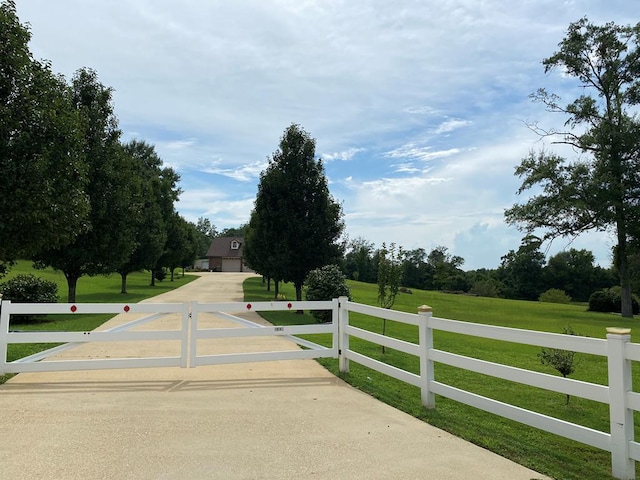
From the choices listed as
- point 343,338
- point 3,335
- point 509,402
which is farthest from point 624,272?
point 3,335

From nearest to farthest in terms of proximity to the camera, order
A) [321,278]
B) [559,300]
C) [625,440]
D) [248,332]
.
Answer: [625,440], [248,332], [321,278], [559,300]

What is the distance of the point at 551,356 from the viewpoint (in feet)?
24.4

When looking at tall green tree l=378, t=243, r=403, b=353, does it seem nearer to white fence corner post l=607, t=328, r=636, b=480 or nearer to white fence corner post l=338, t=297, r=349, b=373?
white fence corner post l=338, t=297, r=349, b=373

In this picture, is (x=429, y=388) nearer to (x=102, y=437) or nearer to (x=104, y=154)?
(x=102, y=437)

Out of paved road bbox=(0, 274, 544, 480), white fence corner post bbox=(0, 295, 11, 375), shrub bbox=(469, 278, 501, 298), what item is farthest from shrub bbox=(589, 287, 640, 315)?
white fence corner post bbox=(0, 295, 11, 375)

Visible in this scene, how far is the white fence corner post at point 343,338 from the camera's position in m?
8.48

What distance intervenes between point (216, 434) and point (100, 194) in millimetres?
16351

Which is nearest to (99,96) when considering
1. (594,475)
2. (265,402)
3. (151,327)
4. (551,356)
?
(151,327)

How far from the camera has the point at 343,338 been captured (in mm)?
8586

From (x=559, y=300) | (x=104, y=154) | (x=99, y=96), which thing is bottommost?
(x=559, y=300)

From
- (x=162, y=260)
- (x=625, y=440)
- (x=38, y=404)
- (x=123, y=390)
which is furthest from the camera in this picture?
(x=162, y=260)

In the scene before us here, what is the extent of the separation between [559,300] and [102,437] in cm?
5982

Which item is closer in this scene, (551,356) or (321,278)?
(551,356)

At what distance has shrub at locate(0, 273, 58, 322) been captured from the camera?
51.3 ft
